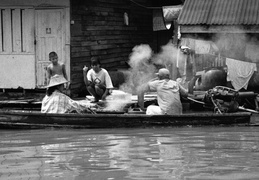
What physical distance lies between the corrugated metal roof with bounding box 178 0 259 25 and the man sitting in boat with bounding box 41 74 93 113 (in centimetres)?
356

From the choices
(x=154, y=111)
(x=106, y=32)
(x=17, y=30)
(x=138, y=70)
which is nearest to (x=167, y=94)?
(x=154, y=111)

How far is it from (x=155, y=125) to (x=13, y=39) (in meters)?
6.27

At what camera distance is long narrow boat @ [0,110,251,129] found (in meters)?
12.2

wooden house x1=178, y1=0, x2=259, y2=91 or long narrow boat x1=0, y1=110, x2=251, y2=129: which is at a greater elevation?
wooden house x1=178, y1=0, x2=259, y2=91

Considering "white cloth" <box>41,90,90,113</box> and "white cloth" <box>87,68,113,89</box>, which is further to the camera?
"white cloth" <box>87,68,113,89</box>

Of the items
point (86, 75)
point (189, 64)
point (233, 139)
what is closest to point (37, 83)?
point (86, 75)

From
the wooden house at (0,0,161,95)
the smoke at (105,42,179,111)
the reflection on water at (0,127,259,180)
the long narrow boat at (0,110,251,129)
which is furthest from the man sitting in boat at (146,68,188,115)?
the wooden house at (0,0,161,95)

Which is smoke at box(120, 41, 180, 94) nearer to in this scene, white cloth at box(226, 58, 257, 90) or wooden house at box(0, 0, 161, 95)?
wooden house at box(0, 0, 161, 95)

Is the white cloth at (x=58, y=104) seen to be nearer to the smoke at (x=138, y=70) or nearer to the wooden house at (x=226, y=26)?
the smoke at (x=138, y=70)

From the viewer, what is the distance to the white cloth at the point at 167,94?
1212 centimetres

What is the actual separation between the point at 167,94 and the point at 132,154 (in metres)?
2.66

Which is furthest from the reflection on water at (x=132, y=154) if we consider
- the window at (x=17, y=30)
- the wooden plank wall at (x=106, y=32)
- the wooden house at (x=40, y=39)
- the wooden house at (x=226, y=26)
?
the wooden plank wall at (x=106, y=32)

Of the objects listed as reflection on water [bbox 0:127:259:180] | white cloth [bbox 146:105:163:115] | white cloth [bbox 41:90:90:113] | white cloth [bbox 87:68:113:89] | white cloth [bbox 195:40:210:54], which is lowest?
reflection on water [bbox 0:127:259:180]

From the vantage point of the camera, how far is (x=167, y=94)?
12133mm
